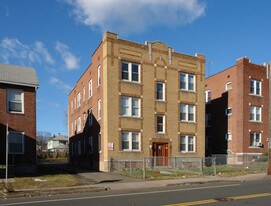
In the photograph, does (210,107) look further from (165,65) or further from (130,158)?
(130,158)

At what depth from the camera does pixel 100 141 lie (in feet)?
106

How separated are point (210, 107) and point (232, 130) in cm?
585

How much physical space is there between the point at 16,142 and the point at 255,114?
26.6 meters

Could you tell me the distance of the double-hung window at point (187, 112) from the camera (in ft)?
114

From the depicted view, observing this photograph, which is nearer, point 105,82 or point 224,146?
point 105,82

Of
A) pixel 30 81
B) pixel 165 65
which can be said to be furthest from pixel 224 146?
pixel 30 81

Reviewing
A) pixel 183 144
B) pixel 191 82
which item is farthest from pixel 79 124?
pixel 191 82

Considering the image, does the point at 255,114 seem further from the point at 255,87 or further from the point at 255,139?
the point at 255,87

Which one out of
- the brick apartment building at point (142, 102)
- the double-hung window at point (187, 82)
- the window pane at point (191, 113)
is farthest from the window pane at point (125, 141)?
the double-hung window at point (187, 82)

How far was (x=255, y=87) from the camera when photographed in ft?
134

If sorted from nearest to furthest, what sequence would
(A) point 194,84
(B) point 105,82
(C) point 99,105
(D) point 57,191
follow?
(D) point 57,191, (B) point 105,82, (C) point 99,105, (A) point 194,84

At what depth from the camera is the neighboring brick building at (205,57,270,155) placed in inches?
1549

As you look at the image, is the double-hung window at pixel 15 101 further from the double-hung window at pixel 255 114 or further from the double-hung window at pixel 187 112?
the double-hung window at pixel 255 114

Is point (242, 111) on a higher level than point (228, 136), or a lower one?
higher
